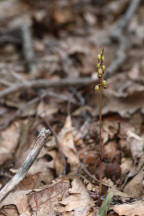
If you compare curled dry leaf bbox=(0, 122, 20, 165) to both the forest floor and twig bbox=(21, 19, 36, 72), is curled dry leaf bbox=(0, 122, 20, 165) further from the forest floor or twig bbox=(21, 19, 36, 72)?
twig bbox=(21, 19, 36, 72)

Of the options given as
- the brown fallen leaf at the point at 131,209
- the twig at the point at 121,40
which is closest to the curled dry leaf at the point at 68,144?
the brown fallen leaf at the point at 131,209

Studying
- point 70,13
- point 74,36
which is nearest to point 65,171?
point 74,36

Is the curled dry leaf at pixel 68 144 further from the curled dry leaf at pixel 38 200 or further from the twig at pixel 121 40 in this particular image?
the twig at pixel 121 40

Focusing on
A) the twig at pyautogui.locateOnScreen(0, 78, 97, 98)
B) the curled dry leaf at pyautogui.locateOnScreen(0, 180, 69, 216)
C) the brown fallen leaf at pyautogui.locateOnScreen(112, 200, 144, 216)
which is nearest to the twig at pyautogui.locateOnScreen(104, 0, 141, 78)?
the twig at pyautogui.locateOnScreen(0, 78, 97, 98)

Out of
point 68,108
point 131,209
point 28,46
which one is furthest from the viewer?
point 28,46

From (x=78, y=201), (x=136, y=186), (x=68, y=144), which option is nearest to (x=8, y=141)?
(x=68, y=144)

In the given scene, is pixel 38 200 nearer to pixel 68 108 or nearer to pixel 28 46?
pixel 68 108

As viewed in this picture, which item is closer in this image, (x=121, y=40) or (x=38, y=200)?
(x=38, y=200)
